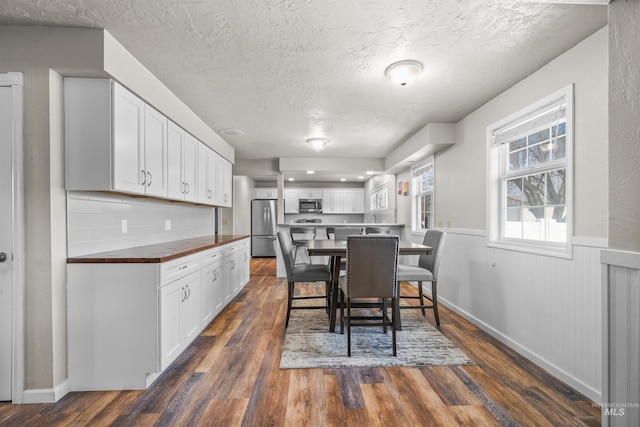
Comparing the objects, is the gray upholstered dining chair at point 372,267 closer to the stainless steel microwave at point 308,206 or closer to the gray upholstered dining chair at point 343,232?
the gray upholstered dining chair at point 343,232

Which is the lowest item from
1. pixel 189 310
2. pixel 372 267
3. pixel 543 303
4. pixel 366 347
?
pixel 366 347

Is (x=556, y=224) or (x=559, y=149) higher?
(x=559, y=149)

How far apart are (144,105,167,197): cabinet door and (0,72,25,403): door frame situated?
715 millimetres

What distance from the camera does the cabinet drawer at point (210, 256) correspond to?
2.84m

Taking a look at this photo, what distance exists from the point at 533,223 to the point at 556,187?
0.38 m

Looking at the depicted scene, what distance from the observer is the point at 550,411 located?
1767 millimetres

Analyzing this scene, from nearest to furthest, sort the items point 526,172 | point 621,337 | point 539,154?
→ point 621,337 → point 539,154 → point 526,172

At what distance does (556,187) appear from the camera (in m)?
2.29

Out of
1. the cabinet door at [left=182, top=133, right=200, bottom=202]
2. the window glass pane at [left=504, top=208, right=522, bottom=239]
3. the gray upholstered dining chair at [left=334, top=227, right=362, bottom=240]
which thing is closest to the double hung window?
the gray upholstered dining chair at [left=334, top=227, right=362, bottom=240]

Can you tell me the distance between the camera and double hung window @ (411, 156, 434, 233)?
4.50m

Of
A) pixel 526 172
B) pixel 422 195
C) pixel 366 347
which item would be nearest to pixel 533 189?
pixel 526 172

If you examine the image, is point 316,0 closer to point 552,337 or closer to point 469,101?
point 469,101

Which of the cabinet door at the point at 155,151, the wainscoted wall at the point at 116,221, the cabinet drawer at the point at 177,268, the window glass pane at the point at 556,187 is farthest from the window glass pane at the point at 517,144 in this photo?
the wainscoted wall at the point at 116,221

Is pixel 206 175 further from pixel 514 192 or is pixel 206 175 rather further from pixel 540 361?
pixel 540 361
